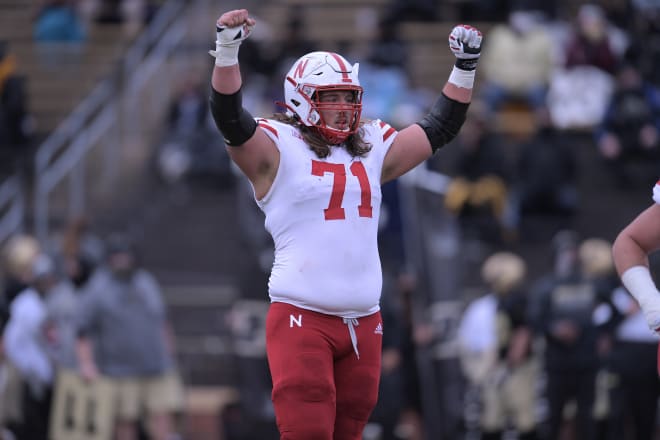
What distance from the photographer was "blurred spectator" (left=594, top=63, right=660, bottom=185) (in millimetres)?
15531

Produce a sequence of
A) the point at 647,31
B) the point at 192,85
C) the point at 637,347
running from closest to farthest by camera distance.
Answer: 1. the point at 637,347
2. the point at 192,85
3. the point at 647,31

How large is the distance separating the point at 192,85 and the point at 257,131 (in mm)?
10466

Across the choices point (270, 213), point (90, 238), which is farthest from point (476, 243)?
point (270, 213)

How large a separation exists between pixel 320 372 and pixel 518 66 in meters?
10.1

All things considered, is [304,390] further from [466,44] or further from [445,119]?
[466,44]

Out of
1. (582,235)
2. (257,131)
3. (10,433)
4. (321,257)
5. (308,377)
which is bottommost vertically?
(10,433)

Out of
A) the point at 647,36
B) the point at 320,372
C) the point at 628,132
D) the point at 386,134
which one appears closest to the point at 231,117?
the point at 386,134

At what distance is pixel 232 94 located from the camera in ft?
20.9

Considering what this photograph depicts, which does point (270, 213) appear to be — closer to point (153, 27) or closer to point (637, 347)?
point (637, 347)

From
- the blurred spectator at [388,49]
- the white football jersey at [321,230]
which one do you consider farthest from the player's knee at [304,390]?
the blurred spectator at [388,49]

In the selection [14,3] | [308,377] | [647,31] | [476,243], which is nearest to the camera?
[308,377]

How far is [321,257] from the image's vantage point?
6562 millimetres

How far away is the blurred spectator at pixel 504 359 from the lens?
1244 cm

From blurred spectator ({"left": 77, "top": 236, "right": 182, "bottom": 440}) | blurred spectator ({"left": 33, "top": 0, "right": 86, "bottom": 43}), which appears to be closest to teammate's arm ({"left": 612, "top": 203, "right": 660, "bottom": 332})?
blurred spectator ({"left": 77, "top": 236, "right": 182, "bottom": 440})
